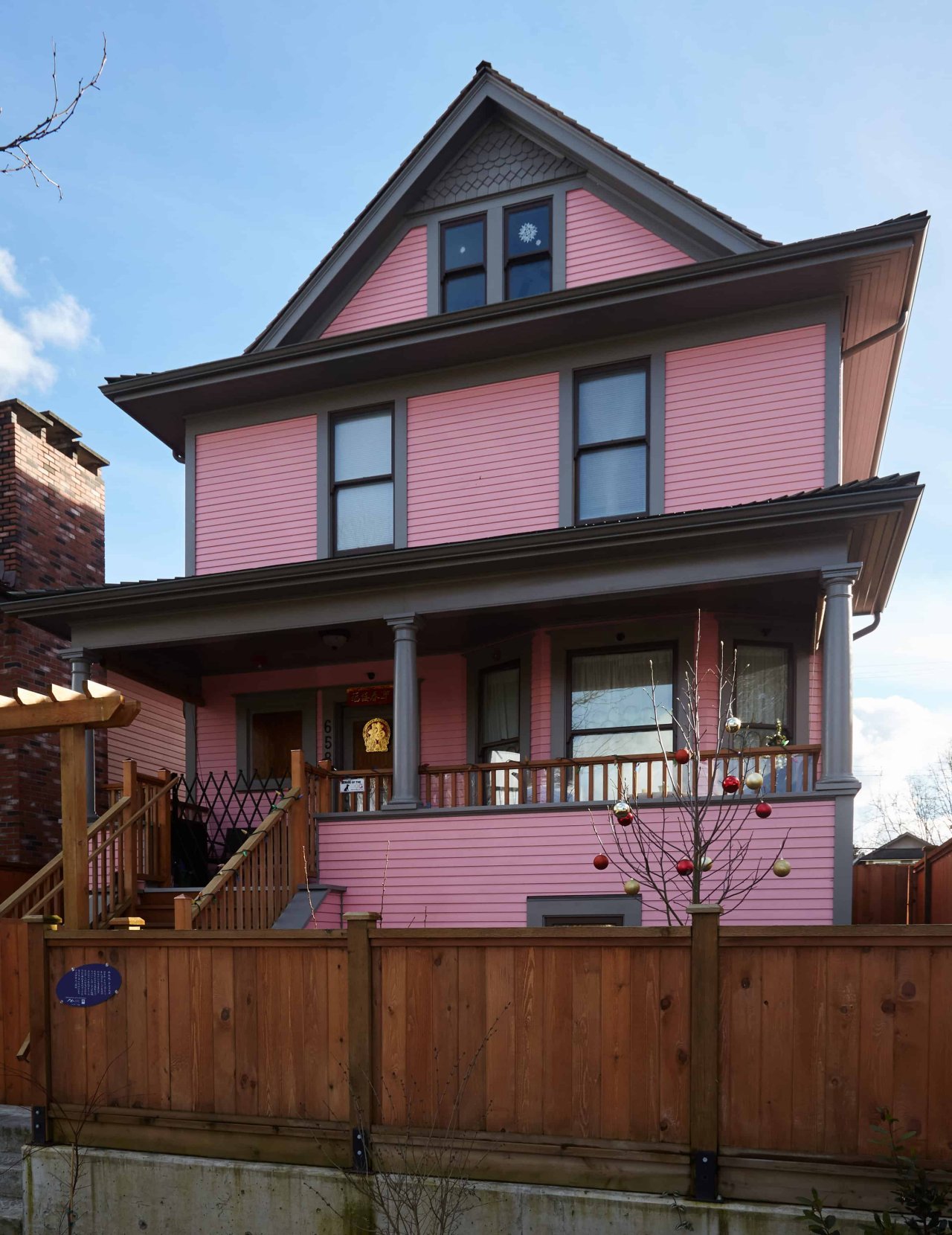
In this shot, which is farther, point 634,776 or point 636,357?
point 636,357

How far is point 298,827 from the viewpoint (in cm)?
998

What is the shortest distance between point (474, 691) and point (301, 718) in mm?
2488

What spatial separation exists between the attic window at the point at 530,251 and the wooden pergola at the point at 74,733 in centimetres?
730

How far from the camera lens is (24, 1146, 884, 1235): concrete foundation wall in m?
5.21

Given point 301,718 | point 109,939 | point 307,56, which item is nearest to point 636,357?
point 307,56

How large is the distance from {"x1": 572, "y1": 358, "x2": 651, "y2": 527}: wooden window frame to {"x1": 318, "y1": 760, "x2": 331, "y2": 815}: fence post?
3810mm

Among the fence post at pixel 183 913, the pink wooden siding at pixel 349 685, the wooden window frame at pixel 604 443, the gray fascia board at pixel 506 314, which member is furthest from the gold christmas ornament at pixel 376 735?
the fence post at pixel 183 913

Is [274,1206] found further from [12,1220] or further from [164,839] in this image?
[164,839]

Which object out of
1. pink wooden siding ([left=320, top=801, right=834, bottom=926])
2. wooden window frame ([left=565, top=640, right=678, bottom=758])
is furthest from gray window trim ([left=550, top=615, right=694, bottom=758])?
pink wooden siding ([left=320, top=801, right=834, bottom=926])

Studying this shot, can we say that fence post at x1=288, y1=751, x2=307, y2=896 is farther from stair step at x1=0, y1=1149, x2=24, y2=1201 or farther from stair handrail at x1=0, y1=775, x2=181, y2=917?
stair step at x1=0, y1=1149, x2=24, y2=1201

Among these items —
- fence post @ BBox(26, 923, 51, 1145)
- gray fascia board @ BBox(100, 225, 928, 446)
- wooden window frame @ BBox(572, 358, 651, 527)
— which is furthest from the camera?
wooden window frame @ BBox(572, 358, 651, 527)

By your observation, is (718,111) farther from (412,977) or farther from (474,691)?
(412,977)

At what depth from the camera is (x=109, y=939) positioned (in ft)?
21.7

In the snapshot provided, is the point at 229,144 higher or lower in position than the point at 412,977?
higher
